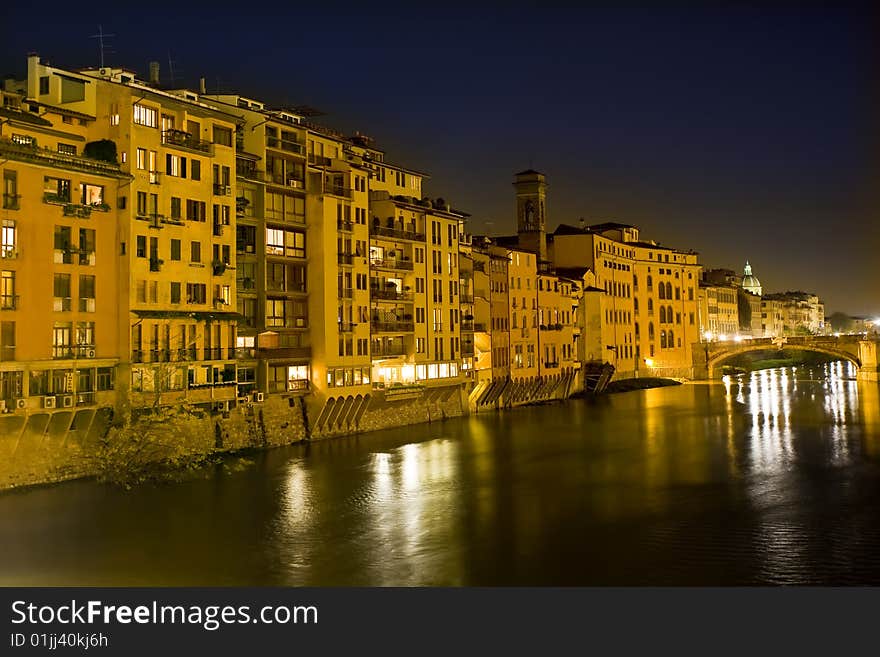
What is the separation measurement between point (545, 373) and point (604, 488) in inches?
1430

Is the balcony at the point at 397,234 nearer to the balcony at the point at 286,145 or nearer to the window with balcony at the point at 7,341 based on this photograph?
the balcony at the point at 286,145

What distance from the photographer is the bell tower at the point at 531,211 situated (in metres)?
81.9

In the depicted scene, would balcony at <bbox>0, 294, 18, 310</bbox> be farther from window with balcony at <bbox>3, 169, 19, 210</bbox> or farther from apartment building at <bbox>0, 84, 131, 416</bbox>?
window with balcony at <bbox>3, 169, 19, 210</bbox>

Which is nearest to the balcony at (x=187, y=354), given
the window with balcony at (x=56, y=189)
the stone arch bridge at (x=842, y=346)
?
the window with balcony at (x=56, y=189)

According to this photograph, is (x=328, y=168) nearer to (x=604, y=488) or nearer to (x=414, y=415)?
(x=414, y=415)

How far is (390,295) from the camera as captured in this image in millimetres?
49281

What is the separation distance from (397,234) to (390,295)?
351 cm

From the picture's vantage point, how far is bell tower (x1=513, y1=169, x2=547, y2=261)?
81.9m

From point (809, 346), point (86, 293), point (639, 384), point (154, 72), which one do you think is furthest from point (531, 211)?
point (86, 293)

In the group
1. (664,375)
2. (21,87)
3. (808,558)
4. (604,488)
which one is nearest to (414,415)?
(604,488)

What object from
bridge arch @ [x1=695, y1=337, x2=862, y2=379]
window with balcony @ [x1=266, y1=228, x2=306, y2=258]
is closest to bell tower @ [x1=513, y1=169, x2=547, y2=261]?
bridge arch @ [x1=695, y1=337, x2=862, y2=379]

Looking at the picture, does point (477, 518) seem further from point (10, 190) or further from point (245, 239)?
point (10, 190)

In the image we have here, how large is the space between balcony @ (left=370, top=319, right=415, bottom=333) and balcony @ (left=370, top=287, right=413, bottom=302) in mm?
1256

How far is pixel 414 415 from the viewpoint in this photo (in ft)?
171
